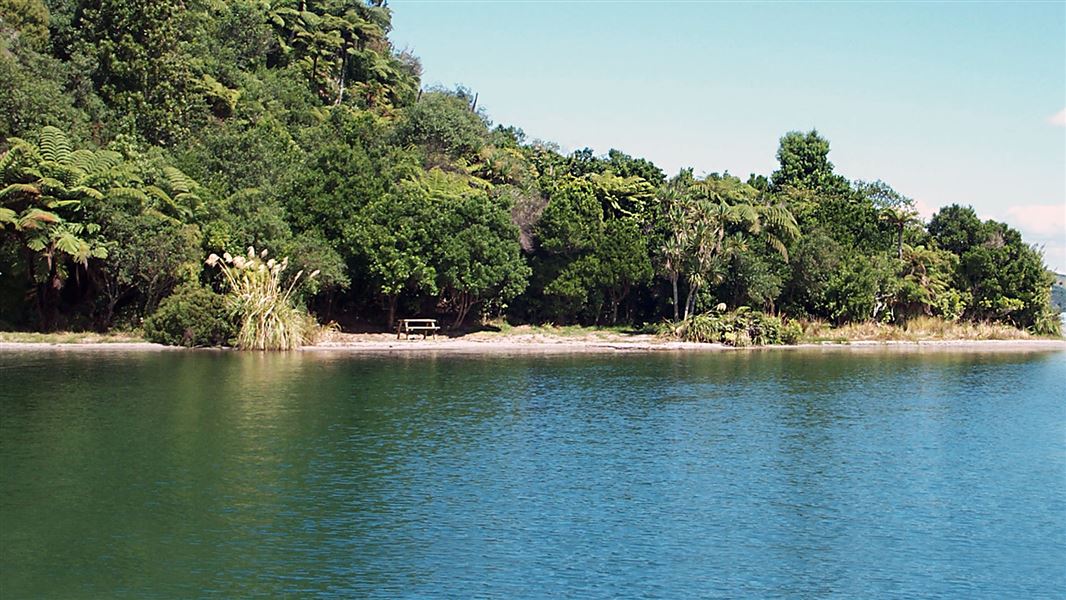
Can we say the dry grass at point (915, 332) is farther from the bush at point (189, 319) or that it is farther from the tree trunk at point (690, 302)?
the bush at point (189, 319)

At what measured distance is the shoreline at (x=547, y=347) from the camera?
46062 mm

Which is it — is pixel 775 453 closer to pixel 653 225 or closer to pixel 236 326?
pixel 236 326

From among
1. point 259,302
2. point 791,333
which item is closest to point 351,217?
point 259,302

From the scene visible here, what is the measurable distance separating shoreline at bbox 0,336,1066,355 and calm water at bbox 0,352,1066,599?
179 inches

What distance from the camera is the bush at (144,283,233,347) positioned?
4697 cm

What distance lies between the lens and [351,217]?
5231 centimetres

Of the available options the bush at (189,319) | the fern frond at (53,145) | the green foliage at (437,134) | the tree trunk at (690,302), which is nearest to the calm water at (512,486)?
the bush at (189,319)

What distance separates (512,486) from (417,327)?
3092 cm

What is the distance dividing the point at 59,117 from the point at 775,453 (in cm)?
3770

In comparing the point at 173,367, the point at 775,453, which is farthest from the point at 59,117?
the point at 775,453

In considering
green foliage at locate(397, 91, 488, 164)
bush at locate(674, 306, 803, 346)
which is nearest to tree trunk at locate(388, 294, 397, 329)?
green foliage at locate(397, 91, 488, 164)

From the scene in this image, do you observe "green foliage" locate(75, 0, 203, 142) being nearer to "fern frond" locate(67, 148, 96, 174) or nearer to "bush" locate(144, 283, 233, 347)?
"fern frond" locate(67, 148, 96, 174)

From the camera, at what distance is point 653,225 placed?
196 feet

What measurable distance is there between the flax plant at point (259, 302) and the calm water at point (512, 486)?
6.07m
